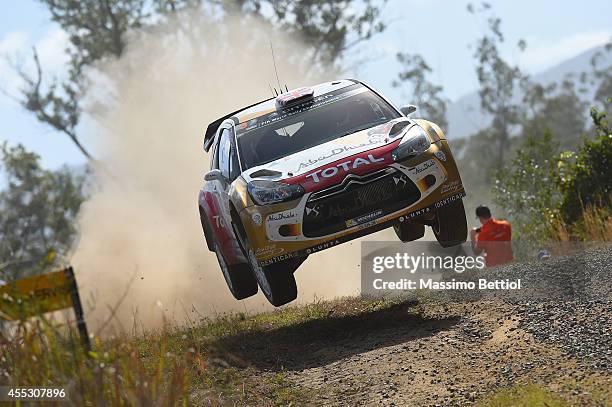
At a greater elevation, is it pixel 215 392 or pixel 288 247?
pixel 288 247

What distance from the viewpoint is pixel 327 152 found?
31.7ft

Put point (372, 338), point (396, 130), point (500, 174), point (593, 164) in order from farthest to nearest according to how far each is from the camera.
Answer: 1. point (500, 174)
2. point (593, 164)
3. point (396, 130)
4. point (372, 338)

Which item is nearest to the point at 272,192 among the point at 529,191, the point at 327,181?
the point at 327,181

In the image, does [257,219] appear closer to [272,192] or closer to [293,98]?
[272,192]

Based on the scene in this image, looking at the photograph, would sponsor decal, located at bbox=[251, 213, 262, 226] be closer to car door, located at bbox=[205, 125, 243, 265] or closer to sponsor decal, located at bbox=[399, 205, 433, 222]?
car door, located at bbox=[205, 125, 243, 265]

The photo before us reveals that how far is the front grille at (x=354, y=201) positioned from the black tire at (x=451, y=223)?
0.81 m

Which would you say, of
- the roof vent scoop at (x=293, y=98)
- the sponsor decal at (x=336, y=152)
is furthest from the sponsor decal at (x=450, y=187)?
the roof vent scoop at (x=293, y=98)

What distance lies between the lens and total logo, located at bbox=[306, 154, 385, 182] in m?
9.22

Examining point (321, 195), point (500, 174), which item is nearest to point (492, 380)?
point (321, 195)

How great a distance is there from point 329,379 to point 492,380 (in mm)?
1395

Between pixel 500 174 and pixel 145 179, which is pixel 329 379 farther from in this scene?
pixel 145 179

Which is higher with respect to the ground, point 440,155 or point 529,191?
point 440,155

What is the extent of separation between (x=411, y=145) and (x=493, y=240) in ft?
15.9

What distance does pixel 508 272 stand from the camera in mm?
10688
